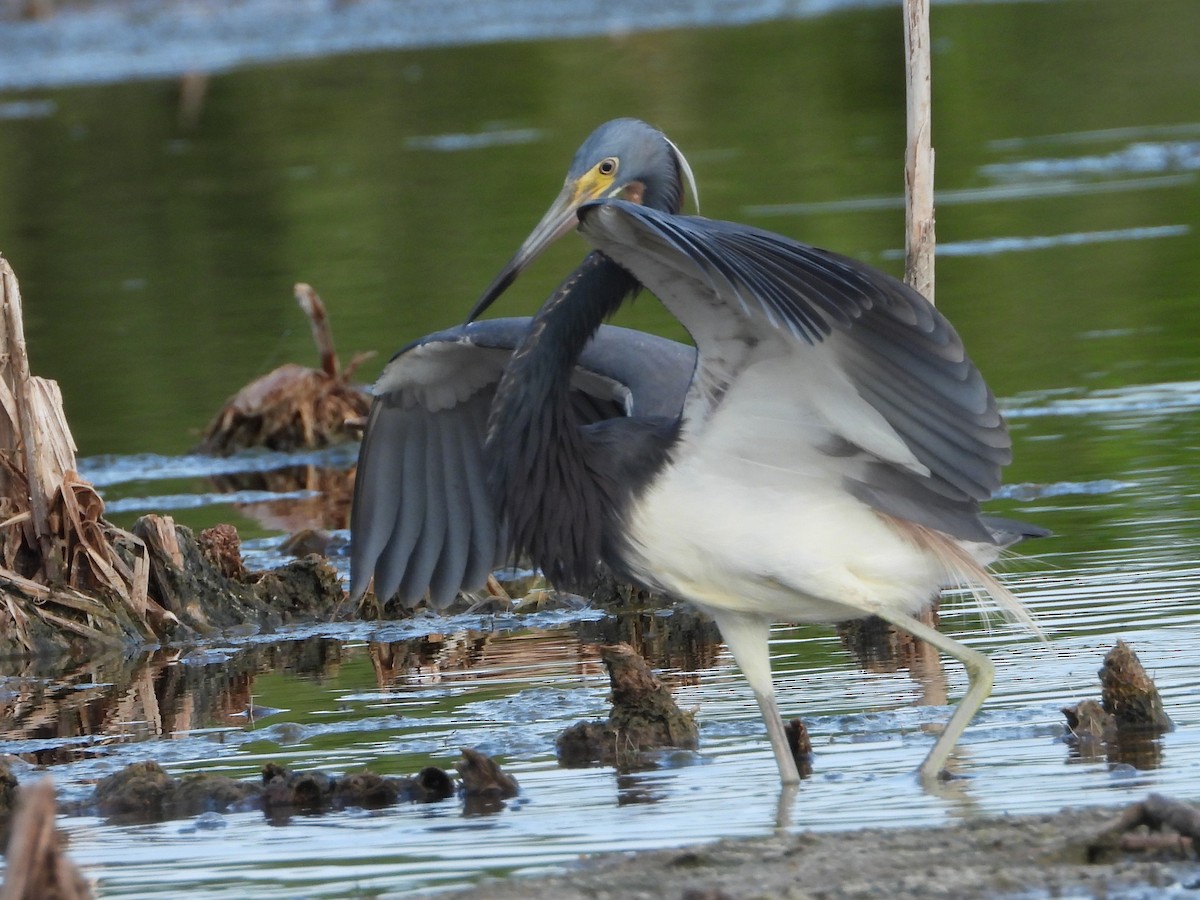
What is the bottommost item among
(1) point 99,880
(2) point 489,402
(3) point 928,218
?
(1) point 99,880

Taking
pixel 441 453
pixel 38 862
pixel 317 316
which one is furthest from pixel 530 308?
pixel 38 862

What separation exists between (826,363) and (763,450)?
0.34 meters

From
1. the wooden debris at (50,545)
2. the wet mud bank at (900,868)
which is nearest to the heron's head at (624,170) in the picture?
the wet mud bank at (900,868)

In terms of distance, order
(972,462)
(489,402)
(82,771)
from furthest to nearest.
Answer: (489,402), (82,771), (972,462)

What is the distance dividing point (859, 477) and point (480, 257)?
10692mm

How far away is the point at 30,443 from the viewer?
8.28 metres

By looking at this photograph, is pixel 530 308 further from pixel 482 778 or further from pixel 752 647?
pixel 482 778

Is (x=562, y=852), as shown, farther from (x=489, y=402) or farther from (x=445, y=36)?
(x=445, y=36)

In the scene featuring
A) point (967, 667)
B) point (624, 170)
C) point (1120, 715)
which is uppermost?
point (624, 170)

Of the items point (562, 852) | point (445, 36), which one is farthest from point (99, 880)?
point (445, 36)

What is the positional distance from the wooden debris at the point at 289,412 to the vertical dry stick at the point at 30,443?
3602mm

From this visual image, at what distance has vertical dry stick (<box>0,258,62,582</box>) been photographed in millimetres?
8219

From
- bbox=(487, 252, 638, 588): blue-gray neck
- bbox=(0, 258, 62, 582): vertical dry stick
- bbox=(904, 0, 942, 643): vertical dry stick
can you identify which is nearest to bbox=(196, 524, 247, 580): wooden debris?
bbox=(0, 258, 62, 582): vertical dry stick

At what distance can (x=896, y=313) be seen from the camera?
217 inches
